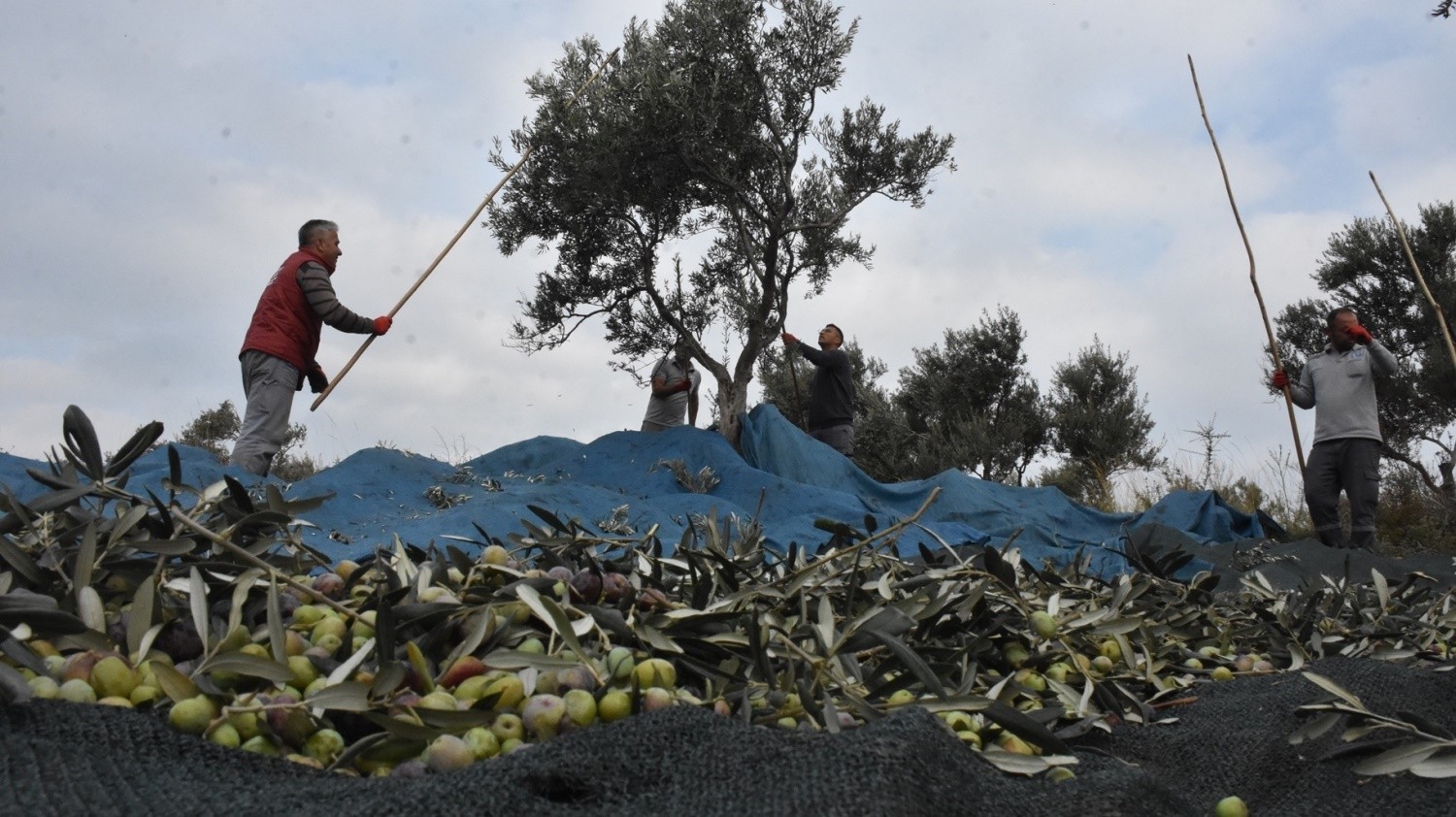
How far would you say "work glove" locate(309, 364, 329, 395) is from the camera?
27.3 ft

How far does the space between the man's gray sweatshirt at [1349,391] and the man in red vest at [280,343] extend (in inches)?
320

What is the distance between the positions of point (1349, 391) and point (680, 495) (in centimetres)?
573

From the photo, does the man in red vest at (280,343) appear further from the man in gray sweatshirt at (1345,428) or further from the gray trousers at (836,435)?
the man in gray sweatshirt at (1345,428)

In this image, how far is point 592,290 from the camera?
13031 millimetres

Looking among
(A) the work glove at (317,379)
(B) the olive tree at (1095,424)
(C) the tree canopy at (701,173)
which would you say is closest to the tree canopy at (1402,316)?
(B) the olive tree at (1095,424)

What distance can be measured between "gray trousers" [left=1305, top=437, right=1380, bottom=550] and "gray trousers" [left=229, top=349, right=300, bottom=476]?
862 centimetres

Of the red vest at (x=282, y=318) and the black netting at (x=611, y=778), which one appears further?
the red vest at (x=282, y=318)

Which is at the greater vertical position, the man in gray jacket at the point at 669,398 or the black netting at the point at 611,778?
the man in gray jacket at the point at 669,398

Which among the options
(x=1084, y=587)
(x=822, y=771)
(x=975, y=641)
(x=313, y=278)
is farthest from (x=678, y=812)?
(x=313, y=278)

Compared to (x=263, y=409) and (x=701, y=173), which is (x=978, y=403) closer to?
(x=701, y=173)

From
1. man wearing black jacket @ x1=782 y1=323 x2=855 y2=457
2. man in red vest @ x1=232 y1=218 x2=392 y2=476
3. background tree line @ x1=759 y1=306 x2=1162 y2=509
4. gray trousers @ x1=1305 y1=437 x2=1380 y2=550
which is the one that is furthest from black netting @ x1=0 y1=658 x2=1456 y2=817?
background tree line @ x1=759 y1=306 x2=1162 y2=509

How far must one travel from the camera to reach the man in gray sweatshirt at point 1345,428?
8.62 meters

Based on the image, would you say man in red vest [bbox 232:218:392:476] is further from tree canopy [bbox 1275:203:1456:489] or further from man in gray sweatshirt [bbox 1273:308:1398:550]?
tree canopy [bbox 1275:203:1456:489]

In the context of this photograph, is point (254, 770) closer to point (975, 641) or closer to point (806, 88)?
point (975, 641)
